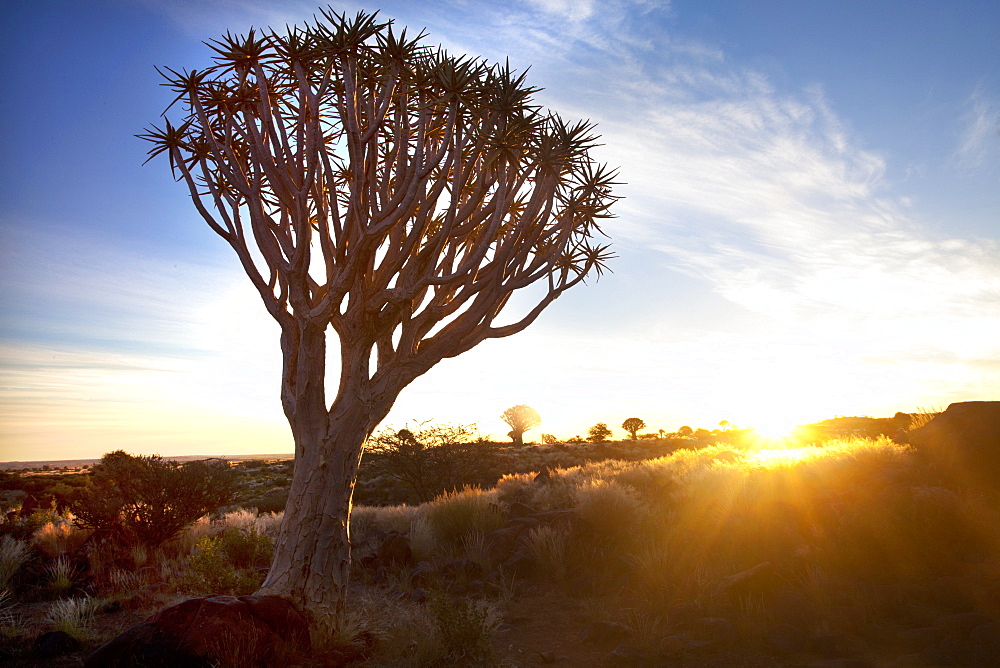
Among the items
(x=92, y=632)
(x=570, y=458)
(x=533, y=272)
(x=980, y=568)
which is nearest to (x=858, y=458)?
(x=980, y=568)

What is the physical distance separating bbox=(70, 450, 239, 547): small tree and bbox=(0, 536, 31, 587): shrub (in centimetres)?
101

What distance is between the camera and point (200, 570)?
27.0 ft

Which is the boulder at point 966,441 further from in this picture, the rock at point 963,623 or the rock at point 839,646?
the rock at point 839,646

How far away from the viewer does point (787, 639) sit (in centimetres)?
606

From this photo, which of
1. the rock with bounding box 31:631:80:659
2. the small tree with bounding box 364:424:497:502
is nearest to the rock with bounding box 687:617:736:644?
the rock with bounding box 31:631:80:659

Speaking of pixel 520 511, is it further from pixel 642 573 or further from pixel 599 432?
pixel 599 432

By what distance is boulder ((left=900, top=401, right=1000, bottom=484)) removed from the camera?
30.0 feet

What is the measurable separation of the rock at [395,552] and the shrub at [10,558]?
19.8ft

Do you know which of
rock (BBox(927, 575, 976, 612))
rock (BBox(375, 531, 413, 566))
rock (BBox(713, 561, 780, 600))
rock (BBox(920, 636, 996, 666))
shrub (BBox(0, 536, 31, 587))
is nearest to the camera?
rock (BBox(920, 636, 996, 666))

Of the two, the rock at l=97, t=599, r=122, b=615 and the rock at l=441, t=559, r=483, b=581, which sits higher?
the rock at l=97, t=599, r=122, b=615

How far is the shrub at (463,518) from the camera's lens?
11.4 meters

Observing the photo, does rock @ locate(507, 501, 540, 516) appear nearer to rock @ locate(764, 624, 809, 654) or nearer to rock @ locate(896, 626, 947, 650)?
rock @ locate(764, 624, 809, 654)

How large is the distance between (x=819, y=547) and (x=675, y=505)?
2.71 metres

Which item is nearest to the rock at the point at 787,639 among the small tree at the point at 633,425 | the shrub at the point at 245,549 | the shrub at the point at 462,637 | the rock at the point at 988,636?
the rock at the point at 988,636
